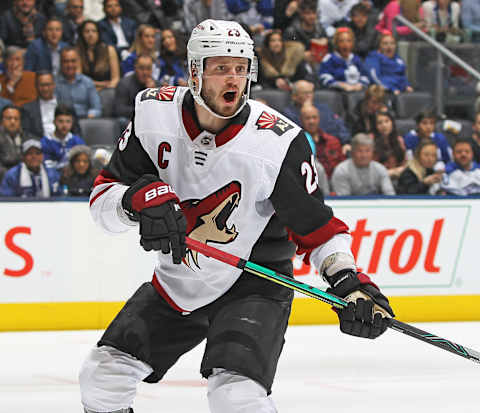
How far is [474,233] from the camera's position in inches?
196

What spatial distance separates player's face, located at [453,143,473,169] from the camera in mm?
5531

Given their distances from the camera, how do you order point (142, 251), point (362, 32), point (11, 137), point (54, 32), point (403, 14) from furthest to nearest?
point (403, 14) < point (362, 32) < point (54, 32) < point (11, 137) < point (142, 251)

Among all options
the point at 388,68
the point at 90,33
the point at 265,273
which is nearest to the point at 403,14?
the point at 388,68

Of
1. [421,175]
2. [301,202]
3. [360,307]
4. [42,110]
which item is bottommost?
[421,175]

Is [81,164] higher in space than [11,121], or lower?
lower

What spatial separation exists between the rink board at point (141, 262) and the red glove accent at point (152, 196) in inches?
97.8

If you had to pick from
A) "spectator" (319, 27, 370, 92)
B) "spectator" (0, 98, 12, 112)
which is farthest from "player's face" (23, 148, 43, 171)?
"spectator" (319, 27, 370, 92)

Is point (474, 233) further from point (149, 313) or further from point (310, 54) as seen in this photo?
point (149, 313)

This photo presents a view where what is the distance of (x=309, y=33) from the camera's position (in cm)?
621

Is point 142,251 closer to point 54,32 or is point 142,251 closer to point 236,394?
point 54,32

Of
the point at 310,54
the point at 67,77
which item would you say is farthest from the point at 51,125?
the point at 310,54

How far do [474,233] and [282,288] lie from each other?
2891 millimetres

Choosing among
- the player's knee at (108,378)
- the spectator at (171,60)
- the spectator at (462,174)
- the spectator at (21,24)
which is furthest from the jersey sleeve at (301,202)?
the spectator at (21,24)

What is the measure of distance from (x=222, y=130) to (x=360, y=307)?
61cm
